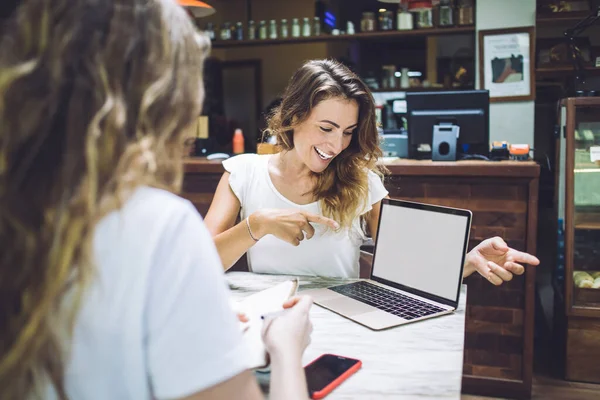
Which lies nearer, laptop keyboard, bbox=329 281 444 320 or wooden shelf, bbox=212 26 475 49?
laptop keyboard, bbox=329 281 444 320

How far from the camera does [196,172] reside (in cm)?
297

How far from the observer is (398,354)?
3.40 ft

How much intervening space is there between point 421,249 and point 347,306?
0.82ft

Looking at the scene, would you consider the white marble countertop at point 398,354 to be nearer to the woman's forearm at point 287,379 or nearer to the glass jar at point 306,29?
the woman's forearm at point 287,379

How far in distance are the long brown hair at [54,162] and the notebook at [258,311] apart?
33 centimetres

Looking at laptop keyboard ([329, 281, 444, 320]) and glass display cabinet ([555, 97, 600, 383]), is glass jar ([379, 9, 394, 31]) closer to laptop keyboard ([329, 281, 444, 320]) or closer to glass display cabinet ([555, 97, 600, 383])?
glass display cabinet ([555, 97, 600, 383])

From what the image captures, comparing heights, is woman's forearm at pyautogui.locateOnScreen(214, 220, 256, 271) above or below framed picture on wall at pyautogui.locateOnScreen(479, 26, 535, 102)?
below

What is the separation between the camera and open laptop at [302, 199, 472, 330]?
1.28m

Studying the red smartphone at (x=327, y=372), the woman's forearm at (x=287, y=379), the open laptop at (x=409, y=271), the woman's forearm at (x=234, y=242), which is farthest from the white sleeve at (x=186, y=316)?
the woman's forearm at (x=234, y=242)

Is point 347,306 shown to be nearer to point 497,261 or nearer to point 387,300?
point 387,300

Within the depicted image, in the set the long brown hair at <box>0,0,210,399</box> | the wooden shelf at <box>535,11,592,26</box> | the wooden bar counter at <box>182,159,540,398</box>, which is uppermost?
the wooden shelf at <box>535,11,592,26</box>

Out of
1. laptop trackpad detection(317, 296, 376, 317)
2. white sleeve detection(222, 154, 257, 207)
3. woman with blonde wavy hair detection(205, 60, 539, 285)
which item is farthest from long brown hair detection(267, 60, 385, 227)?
laptop trackpad detection(317, 296, 376, 317)

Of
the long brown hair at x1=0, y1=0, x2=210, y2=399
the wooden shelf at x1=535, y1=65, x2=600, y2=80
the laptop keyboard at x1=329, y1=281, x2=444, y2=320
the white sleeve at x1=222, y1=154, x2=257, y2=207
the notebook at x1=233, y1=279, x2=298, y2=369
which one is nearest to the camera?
the long brown hair at x1=0, y1=0, x2=210, y2=399

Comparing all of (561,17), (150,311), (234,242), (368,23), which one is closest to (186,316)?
(150,311)
